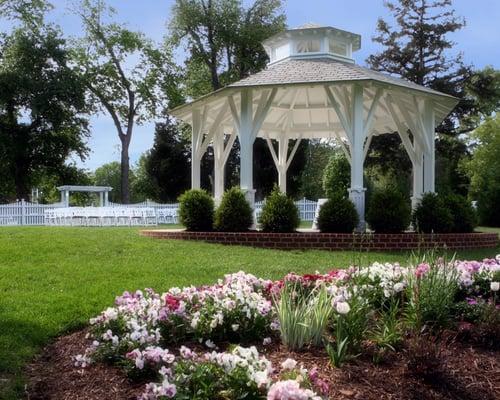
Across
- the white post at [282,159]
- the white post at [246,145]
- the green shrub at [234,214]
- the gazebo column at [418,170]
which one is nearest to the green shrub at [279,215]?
the green shrub at [234,214]

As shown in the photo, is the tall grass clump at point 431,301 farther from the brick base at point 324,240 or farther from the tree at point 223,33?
the tree at point 223,33

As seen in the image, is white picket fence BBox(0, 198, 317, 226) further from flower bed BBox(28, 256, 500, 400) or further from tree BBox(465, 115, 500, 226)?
flower bed BBox(28, 256, 500, 400)

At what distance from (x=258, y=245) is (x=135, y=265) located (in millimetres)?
3952

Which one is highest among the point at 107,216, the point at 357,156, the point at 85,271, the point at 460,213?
the point at 357,156

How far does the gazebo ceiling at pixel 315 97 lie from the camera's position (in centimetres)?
1228

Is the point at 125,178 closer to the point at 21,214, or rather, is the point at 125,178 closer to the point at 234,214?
the point at 21,214

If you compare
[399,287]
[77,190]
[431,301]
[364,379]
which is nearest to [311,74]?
[399,287]

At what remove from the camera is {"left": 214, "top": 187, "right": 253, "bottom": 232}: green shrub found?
39.7 ft

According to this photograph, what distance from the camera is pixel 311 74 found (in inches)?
496

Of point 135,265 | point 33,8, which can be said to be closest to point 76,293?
point 135,265

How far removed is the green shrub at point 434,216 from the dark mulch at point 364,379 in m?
8.28

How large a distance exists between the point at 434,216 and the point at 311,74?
13.3 ft

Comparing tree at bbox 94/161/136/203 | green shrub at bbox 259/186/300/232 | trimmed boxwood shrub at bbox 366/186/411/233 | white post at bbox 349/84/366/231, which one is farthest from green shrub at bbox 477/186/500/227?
tree at bbox 94/161/136/203

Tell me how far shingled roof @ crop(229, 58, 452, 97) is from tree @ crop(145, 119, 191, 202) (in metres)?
22.0
